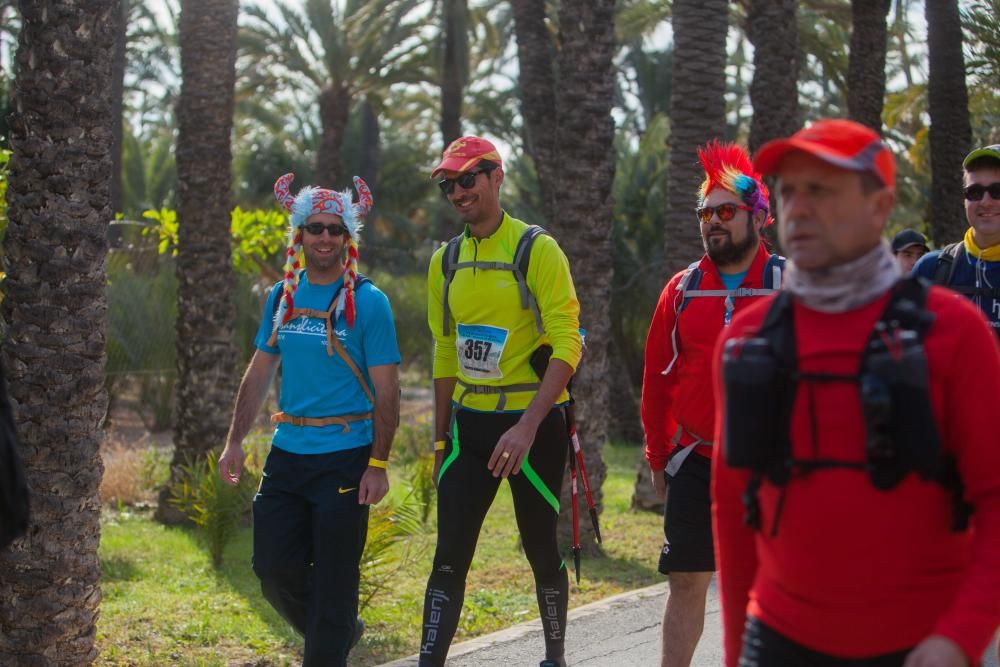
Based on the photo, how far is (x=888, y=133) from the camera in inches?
1362

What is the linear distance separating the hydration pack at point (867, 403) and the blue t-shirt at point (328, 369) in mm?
2812

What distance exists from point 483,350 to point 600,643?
2.13 meters

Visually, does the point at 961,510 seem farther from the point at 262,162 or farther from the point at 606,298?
the point at 262,162

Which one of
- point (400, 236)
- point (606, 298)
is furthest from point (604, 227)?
point (400, 236)

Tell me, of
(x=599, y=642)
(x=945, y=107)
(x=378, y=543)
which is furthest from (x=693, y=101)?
(x=599, y=642)

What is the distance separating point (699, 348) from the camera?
5.16 m

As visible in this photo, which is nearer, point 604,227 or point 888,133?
point 604,227

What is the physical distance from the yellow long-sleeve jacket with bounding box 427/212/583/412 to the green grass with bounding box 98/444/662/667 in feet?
6.28

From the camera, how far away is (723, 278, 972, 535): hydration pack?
2725 mm

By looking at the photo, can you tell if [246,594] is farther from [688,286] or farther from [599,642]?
[688,286]

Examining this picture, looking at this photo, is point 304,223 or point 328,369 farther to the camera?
point 304,223

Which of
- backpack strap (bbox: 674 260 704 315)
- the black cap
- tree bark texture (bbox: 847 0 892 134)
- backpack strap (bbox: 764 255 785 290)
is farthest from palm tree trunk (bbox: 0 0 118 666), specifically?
tree bark texture (bbox: 847 0 892 134)

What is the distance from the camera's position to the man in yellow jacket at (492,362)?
5629 mm

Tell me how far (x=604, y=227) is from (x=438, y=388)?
428 centimetres
